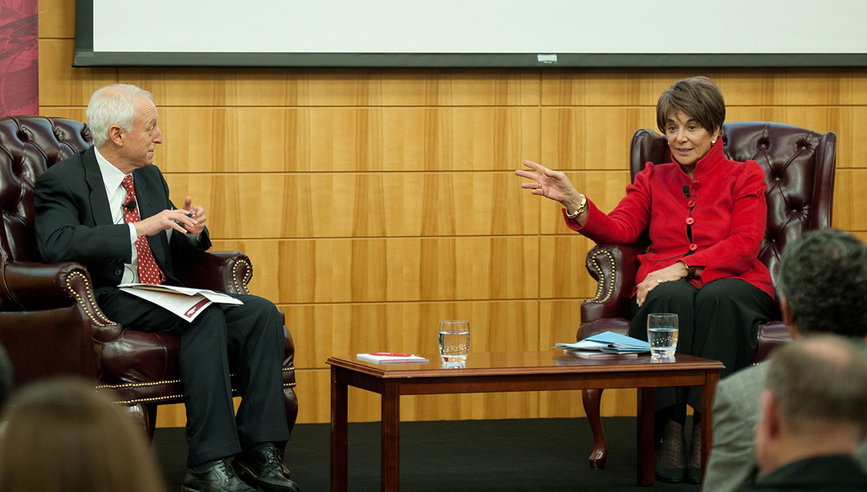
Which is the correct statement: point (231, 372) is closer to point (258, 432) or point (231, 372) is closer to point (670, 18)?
point (258, 432)

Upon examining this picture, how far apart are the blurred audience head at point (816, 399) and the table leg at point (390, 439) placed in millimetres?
1497

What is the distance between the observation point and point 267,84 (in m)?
4.27

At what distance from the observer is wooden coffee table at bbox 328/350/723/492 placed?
2371mm

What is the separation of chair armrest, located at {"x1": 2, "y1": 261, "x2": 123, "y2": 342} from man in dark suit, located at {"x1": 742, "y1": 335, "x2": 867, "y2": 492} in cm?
221

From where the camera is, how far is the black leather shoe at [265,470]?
2.77 metres

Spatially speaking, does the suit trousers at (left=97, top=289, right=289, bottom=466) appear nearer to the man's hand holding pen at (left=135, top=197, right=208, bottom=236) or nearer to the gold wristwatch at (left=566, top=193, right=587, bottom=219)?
the man's hand holding pen at (left=135, top=197, right=208, bottom=236)

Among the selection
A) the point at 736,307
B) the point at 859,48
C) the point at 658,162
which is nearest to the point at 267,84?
the point at 658,162

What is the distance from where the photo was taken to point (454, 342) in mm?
2553

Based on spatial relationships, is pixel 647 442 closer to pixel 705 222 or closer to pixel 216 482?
pixel 705 222

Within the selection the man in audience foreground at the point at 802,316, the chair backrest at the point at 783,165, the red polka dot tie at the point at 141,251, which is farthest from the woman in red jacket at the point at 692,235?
the man in audience foreground at the point at 802,316

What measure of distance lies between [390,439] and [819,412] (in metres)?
1.58

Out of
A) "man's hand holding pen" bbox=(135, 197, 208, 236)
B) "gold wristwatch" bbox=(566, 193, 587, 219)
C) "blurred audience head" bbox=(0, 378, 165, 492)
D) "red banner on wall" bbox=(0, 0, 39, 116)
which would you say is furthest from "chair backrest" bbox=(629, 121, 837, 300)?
"blurred audience head" bbox=(0, 378, 165, 492)

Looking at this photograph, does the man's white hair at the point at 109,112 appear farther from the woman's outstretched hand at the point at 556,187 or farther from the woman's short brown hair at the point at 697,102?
the woman's short brown hair at the point at 697,102

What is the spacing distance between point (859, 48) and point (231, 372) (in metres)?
3.30
